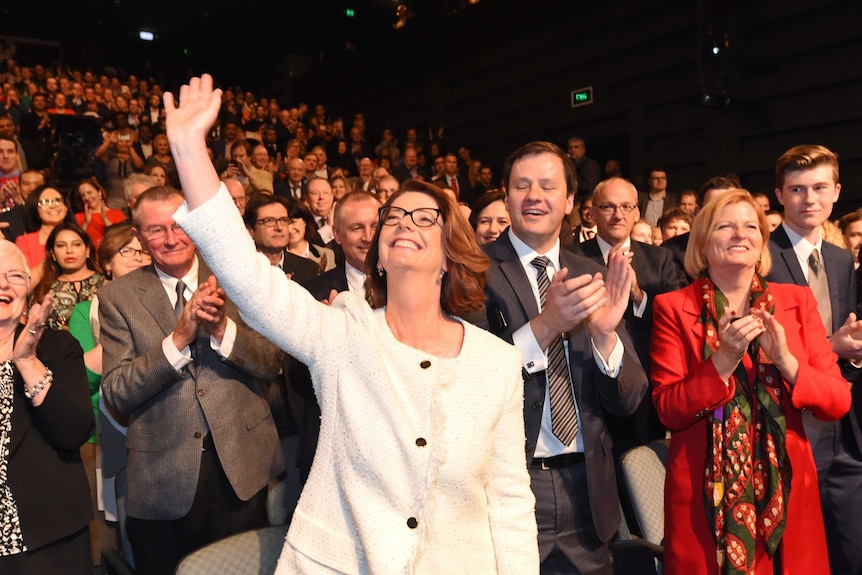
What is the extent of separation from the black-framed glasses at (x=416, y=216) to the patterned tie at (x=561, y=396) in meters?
0.64

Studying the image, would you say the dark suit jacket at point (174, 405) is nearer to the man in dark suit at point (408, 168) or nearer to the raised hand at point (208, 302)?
the raised hand at point (208, 302)

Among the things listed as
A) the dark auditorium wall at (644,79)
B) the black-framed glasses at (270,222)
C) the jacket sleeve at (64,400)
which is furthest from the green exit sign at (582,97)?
the jacket sleeve at (64,400)

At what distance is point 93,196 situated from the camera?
5008mm

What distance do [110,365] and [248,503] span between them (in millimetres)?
622

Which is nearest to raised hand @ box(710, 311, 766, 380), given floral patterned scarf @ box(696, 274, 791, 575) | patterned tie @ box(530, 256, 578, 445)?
floral patterned scarf @ box(696, 274, 791, 575)

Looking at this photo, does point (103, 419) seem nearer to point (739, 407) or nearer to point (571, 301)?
point (571, 301)

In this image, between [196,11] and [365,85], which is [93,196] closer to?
[365,85]

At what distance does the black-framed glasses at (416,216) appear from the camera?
5.49ft

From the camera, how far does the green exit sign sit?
393 inches

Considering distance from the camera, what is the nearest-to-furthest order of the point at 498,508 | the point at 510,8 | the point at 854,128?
the point at 498,508
the point at 854,128
the point at 510,8

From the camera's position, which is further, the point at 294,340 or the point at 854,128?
the point at 854,128

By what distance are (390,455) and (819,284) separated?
2148mm

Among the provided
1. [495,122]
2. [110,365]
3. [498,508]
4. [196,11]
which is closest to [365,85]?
[495,122]

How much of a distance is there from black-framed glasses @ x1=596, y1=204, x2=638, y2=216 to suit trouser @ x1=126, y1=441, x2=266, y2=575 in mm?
2134
